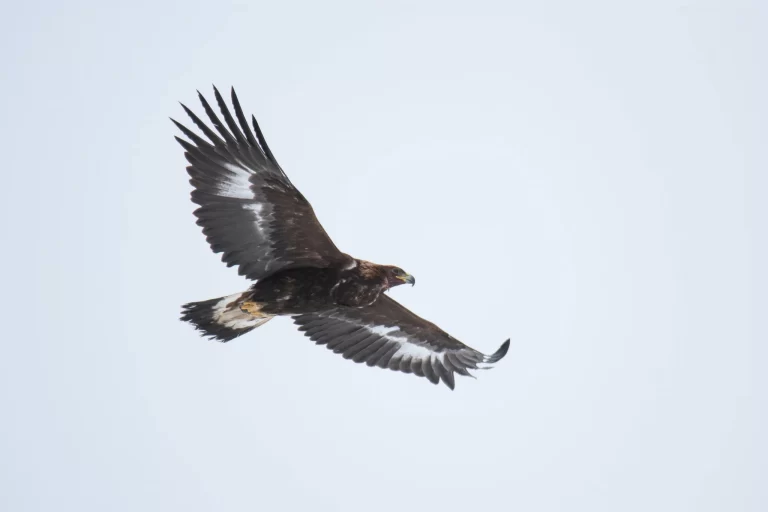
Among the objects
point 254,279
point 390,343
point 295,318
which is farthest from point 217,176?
point 390,343

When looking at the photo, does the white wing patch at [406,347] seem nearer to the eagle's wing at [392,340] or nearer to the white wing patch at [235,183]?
the eagle's wing at [392,340]

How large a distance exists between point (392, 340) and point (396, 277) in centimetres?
162

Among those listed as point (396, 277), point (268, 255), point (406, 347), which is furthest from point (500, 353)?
point (268, 255)

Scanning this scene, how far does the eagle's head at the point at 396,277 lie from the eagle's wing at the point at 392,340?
709mm

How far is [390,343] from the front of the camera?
519 inches

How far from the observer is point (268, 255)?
11117mm

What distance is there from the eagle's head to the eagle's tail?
5.05ft

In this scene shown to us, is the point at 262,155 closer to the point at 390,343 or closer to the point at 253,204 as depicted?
the point at 253,204

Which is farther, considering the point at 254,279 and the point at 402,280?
the point at 402,280

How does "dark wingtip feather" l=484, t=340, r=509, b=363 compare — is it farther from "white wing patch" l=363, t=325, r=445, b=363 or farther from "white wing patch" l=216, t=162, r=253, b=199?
"white wing patch" l=216, t=162, r=253, b=199

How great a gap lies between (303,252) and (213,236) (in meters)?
1.10

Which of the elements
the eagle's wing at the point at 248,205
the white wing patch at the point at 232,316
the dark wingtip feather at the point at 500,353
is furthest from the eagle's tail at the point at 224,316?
the dark wingtip feather at the point at 500,353

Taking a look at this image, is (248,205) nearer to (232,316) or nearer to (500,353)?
(232,316)

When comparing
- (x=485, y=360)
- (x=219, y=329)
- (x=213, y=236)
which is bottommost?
(x=219, y=329)
